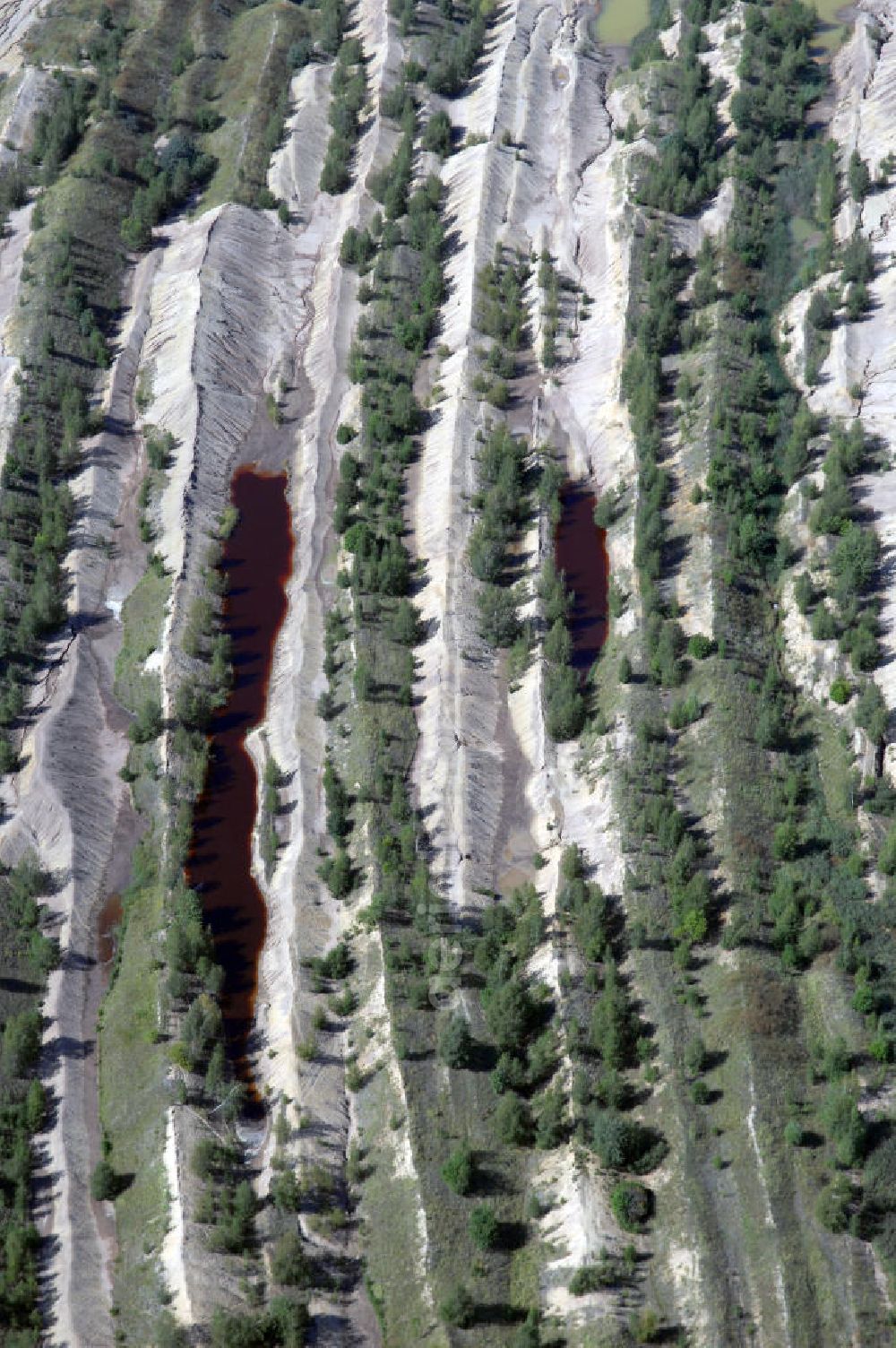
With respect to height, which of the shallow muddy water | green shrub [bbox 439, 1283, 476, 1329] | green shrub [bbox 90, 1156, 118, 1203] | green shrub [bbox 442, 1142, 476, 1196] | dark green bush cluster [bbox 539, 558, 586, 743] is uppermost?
the shallow muddy water

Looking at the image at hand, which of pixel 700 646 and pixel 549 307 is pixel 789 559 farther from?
pixel 549 307

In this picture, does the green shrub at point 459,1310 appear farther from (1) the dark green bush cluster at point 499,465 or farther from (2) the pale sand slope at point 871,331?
(2) the pale sand slope at point 871,331

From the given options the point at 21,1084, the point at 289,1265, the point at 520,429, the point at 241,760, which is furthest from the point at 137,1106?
the point at 520,429

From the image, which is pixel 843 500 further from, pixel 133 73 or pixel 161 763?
pixel 133 73

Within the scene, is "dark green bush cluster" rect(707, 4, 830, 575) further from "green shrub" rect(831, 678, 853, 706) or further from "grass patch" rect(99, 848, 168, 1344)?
"grass patch" rect(99, 848, 168, 1344)

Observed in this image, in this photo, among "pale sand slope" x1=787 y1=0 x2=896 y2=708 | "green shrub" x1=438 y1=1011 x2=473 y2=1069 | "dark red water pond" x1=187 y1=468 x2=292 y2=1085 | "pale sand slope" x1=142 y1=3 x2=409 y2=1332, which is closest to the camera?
"green shrub" x1=438 y1=1011 x2=473 y2=1069

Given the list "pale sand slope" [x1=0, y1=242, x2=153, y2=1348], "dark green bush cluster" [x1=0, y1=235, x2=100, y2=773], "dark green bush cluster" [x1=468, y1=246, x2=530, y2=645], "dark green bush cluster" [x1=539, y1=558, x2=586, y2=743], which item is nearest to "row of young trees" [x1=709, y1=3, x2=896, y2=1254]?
"dark green bush cluster" [x1=539, y1=558, x2=586, y2=743]
